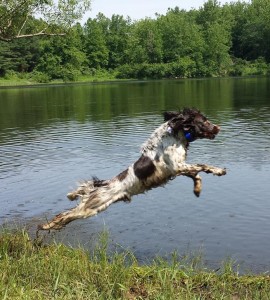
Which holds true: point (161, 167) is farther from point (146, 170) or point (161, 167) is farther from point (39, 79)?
point (39, 79)

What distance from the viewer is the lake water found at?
11.9 meters

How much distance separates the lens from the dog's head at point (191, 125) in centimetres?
766

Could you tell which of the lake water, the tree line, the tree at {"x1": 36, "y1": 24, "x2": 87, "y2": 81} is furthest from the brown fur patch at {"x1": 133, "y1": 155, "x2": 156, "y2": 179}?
the tree at {"x1": 36, "y1": 24, "x2": 87, "y2": 81}

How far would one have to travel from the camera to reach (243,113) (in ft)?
115

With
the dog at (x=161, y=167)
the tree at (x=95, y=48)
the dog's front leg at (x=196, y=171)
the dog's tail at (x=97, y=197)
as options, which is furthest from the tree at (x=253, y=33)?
the dog's tail at (x=97, y=197)

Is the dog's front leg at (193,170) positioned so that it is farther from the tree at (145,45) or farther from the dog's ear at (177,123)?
the tree at (145,45)

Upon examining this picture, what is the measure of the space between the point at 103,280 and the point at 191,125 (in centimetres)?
263

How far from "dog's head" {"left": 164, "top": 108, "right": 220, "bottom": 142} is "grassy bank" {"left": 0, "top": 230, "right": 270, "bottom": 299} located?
2116mm

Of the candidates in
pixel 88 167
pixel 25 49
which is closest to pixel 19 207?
pixel 88 167

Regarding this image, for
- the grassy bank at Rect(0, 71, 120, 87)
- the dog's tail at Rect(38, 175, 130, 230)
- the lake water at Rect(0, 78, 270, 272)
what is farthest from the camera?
the grassy bank at Rect(0, 71, 120, 87)

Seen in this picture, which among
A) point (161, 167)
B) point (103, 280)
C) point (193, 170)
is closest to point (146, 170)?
point (161, 167)

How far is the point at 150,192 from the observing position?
16047 millimetres

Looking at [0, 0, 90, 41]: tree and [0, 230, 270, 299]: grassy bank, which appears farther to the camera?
[0, 0, 90, 41]: tree

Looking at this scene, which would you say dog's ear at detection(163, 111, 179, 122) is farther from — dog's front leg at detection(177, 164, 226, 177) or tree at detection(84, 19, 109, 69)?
tree at detection(84, 19, 109, 69)
